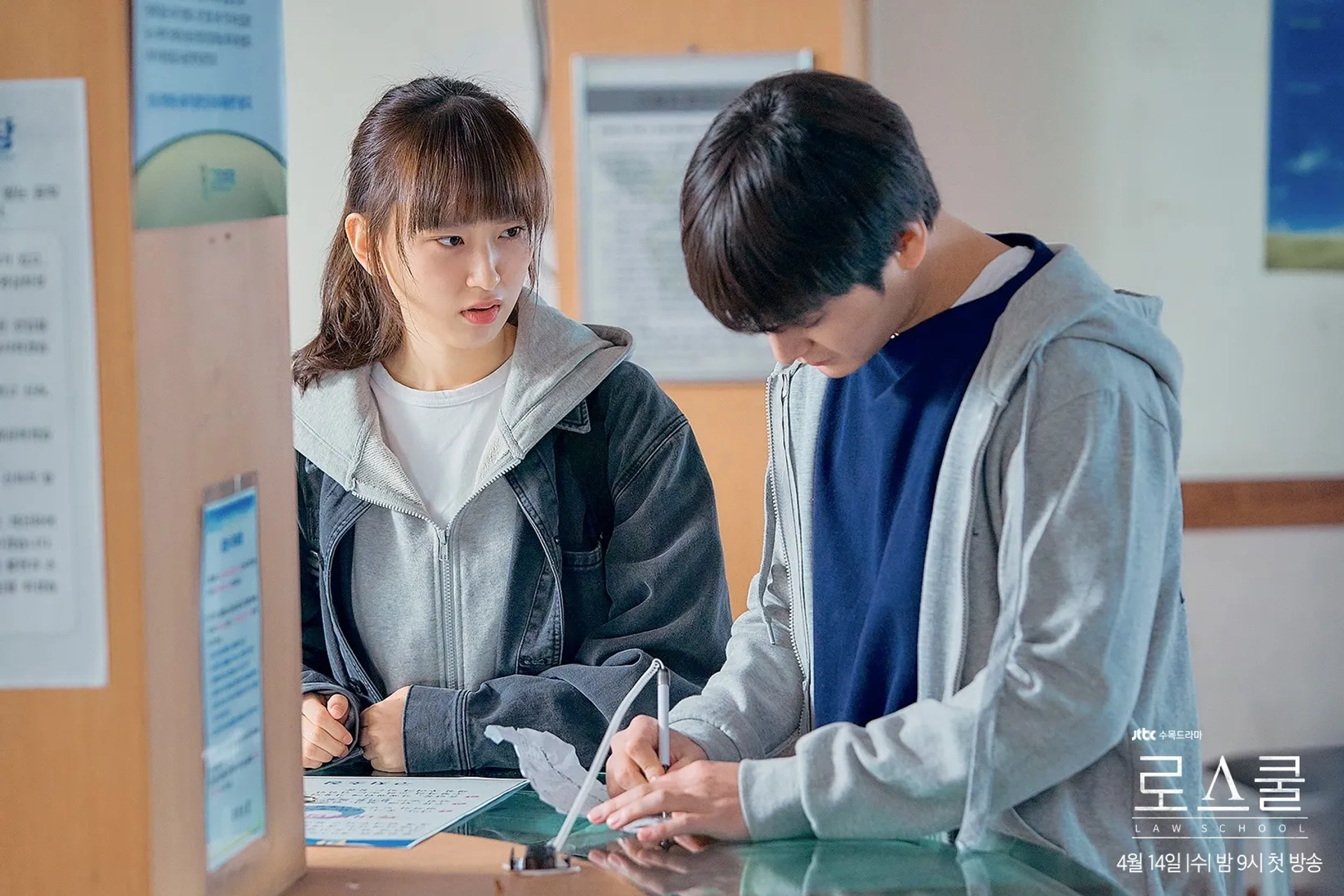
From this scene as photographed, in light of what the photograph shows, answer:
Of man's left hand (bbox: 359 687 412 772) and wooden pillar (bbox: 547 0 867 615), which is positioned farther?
wooden pillar (bbox: 547 0 867 615)

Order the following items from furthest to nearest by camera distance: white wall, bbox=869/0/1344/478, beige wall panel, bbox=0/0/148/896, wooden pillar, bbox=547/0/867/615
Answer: white wall, bbox=869/0/1344/478 < wooden pillar, bbox=547/0/867/615 < beige wall panel, bbox=0/0/148/896

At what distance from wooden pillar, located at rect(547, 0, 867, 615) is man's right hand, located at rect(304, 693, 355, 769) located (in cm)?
121

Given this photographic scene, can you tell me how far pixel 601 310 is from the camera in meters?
2.60

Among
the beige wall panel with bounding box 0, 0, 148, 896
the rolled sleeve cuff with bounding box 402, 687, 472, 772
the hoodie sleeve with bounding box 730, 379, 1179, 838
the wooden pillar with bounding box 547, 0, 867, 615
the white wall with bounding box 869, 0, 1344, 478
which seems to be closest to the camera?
the beige wall panel with bounding box 0, 0, 148, 896

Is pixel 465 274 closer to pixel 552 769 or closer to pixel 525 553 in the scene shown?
pixel 525 553

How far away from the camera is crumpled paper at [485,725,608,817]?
44.6 inches

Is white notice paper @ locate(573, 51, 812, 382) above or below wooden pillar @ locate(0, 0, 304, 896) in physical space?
above

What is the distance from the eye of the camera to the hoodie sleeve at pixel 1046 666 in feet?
3.24

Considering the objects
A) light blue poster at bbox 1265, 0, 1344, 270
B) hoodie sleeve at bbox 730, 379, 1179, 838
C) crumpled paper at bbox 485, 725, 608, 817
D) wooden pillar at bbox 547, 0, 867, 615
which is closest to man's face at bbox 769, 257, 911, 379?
hoodie sleeve at bbox 730, 379, 1179, 838

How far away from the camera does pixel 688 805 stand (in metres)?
1.04

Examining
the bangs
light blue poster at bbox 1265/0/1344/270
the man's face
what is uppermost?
light blue poster at bbox 1265/0/1344/270

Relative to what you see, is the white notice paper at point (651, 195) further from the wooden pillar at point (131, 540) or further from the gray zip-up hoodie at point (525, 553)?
the wooden pillar at point (131, 540)

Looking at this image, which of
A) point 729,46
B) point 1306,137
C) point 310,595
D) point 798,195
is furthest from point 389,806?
point 1306,137

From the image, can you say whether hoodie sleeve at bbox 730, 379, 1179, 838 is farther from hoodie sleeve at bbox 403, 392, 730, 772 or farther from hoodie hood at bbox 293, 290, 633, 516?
hoodie hood at bbox 293, 290, 633, 516
